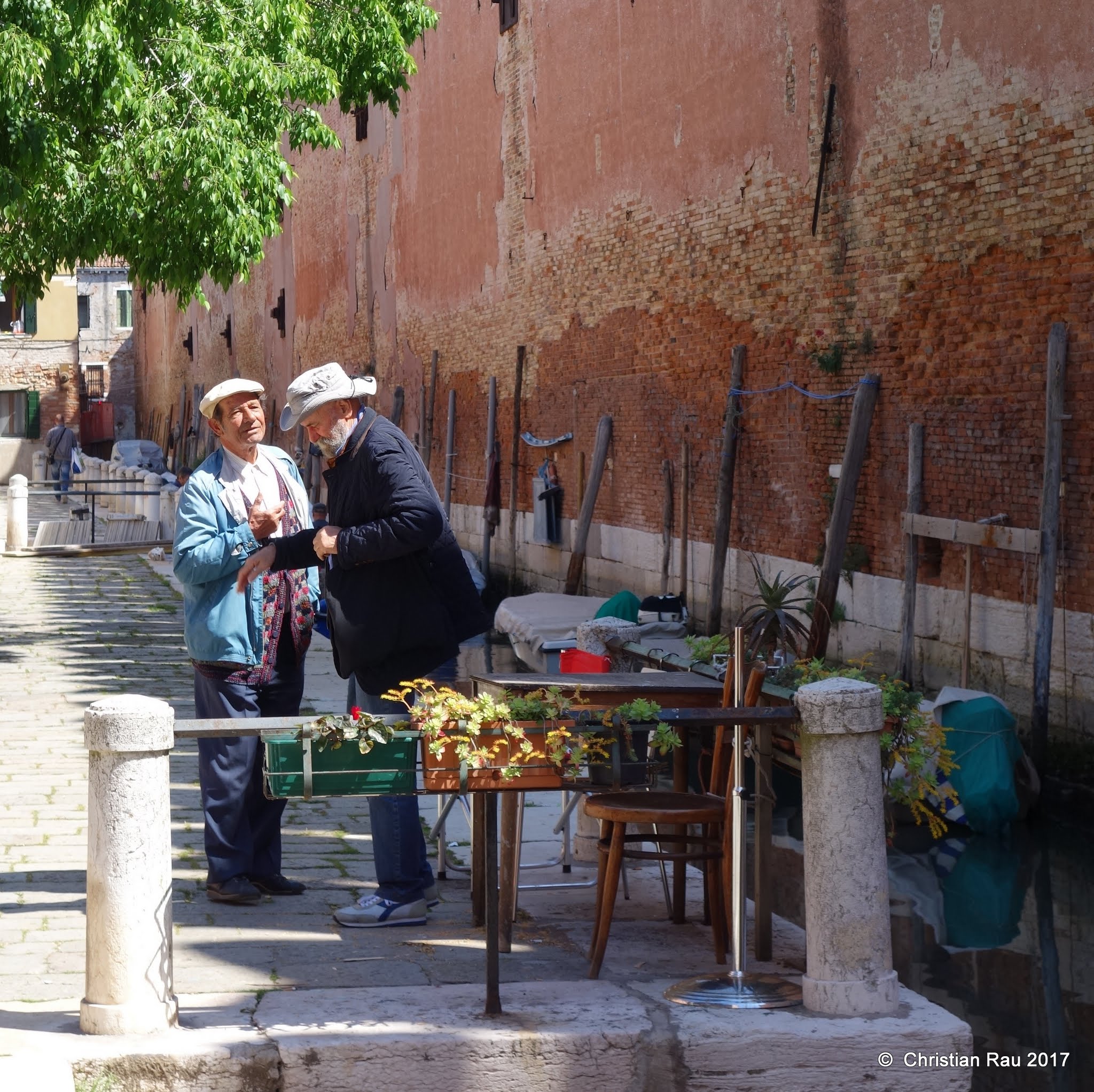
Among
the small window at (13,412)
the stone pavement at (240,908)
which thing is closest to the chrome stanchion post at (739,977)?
the stone pavement at (240,908)

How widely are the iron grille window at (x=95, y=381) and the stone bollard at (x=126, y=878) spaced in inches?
1949

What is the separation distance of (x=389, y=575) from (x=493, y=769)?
3.42 feet

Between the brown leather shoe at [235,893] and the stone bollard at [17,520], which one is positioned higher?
the stone bollard at [17,520]

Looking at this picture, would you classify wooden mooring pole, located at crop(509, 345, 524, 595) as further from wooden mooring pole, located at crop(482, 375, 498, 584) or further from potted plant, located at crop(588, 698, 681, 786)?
potted plant, located at crop(588, 698, 681, 786)

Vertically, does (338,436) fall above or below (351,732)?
above

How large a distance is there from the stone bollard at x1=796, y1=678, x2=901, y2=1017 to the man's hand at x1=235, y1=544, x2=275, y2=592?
1.76m

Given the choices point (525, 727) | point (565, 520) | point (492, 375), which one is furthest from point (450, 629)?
point (492, 375)

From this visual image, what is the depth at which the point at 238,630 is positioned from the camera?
17.0 ft

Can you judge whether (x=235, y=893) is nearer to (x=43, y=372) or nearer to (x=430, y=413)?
(x=430, y=413)

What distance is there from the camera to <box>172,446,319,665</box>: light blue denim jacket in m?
5.11

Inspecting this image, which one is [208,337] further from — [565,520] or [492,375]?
[565,520]

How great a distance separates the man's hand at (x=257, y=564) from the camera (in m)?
4.93

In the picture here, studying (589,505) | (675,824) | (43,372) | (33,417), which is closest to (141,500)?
(589,505)

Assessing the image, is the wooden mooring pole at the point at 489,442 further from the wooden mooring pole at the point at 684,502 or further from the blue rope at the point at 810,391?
the blue rope at the point at 810,391
